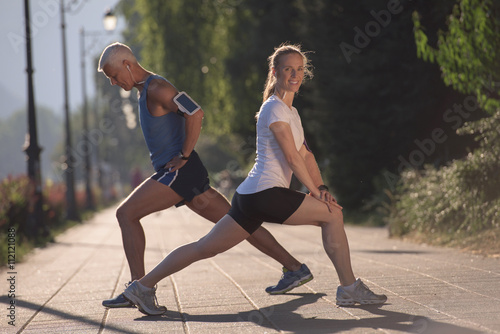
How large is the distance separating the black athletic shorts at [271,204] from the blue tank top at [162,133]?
1013mm

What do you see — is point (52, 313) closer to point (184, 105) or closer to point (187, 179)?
point (187, 179)

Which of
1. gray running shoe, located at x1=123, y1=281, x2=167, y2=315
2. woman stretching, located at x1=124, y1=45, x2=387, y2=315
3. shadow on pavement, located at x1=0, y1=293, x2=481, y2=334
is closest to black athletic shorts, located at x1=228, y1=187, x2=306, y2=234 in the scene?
woman stretching, located at x1=124, y1=45, x2=387, y2=315

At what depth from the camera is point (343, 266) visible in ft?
18.7

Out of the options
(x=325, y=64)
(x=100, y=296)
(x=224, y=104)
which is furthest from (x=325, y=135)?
(x=100, y=296)

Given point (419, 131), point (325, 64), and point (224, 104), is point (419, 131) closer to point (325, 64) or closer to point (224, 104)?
point (325, 64)

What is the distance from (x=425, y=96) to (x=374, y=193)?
456 cm

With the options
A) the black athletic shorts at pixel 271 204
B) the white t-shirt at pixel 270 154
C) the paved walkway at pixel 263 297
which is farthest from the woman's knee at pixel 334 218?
the paved walkway at pixel 263 297

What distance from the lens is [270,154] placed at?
5.68m

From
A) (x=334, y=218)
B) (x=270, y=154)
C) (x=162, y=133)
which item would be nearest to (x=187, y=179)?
(x=162, y=133)

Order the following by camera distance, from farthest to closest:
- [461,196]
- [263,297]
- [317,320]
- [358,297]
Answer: [461,196] → [263,297] → [358,297] → [317,320]

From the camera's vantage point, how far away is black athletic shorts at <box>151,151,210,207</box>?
633cm

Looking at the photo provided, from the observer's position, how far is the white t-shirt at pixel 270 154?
5602mm

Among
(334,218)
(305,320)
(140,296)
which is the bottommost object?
(305,320)

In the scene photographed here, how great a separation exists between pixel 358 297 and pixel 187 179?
159 centimetres
